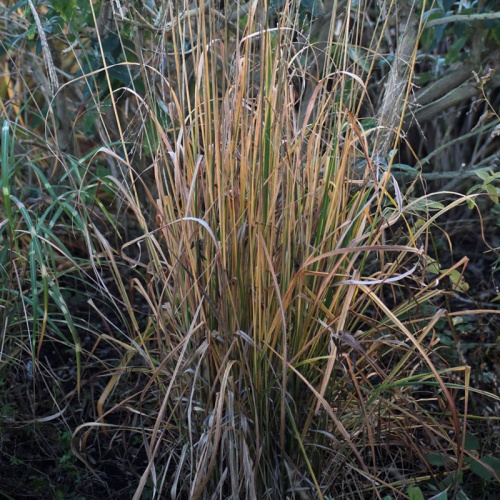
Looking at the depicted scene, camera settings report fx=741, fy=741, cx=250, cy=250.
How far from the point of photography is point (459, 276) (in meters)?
1.91

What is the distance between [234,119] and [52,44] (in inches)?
61.9

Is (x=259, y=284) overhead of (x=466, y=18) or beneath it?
beneath

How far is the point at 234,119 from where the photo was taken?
1697 millimetres

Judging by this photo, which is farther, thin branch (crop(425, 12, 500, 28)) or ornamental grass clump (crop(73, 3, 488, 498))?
thin branch (crop(425, 12, 500, 28))

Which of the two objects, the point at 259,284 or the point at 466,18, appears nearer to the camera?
the point at 259,284

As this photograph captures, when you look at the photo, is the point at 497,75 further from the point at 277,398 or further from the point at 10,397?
the point at 10,397

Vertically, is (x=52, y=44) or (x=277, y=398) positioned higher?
(x=52, y=44)

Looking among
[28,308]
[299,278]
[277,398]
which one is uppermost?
[299,278]

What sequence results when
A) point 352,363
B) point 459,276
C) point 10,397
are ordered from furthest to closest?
point 10,397 < point 459,276 < point 352,363

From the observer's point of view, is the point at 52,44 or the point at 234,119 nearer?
the point at 234,119

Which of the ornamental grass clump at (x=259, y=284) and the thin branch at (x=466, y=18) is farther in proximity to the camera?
the thin branch at (x=466, y=18)

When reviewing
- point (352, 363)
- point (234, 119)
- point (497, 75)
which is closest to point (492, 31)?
point (497, 75)

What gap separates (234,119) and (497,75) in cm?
179

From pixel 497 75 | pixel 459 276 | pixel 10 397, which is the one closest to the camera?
pixel 459 276
